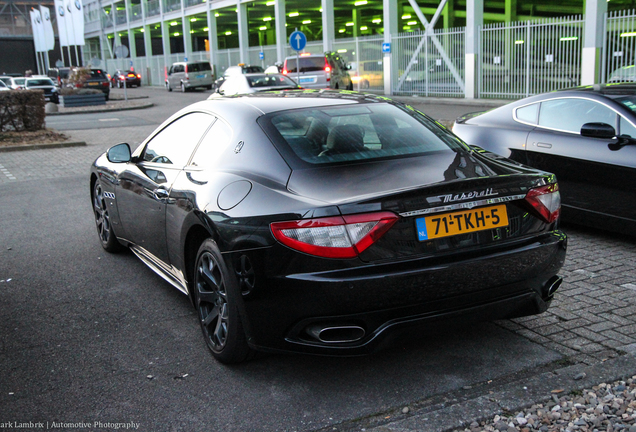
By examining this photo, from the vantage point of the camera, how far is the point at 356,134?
396cm

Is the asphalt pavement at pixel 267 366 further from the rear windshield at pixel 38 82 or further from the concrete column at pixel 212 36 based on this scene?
the concrete column at pixel 212 36

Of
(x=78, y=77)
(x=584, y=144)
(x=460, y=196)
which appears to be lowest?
(x=584, y=144)

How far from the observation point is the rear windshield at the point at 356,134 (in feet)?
12.4

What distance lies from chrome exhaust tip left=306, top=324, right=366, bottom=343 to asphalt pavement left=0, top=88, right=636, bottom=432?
1.06ft

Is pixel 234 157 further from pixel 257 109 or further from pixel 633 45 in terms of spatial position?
pixel 633 45

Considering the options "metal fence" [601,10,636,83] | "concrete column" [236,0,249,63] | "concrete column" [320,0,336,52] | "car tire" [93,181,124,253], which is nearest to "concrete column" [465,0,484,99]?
"metal fence" [601,10,636,83]

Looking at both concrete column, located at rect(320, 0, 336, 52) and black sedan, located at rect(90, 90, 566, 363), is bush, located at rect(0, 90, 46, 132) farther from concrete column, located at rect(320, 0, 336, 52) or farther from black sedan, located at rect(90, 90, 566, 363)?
concrete column, located at rect(320, 0, 336, 52)

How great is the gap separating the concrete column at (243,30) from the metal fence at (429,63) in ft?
50.7

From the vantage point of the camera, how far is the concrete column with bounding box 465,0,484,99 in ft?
80.6

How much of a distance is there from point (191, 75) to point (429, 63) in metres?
19.5

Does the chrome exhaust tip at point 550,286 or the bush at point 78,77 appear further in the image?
the bush at point 78,77

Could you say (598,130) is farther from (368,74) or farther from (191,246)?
(368,74)

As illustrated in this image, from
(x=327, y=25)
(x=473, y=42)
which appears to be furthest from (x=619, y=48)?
(x=327, y=25)

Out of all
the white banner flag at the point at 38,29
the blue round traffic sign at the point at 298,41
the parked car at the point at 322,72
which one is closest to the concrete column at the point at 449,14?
the parked car at the point at 322,72
